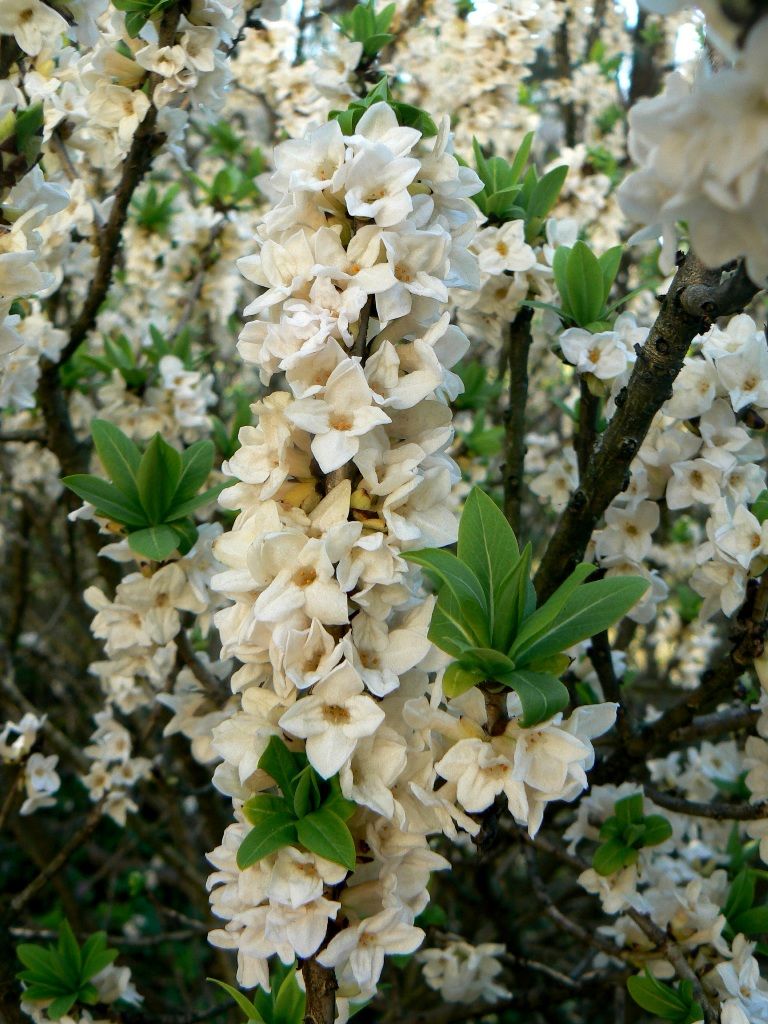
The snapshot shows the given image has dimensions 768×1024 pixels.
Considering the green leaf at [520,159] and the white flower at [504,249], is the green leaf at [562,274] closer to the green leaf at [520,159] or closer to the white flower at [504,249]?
the white flower at [504,249]

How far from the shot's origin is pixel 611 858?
135cm

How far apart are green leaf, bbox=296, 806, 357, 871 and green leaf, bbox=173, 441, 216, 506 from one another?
569mm

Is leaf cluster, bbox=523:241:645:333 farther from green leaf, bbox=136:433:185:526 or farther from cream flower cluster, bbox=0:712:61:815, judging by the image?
cream flower cluster, bbox=0:712:61:815

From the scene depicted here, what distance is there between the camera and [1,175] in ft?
4.21

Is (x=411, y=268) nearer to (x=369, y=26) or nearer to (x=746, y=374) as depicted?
(x=746, y=374)

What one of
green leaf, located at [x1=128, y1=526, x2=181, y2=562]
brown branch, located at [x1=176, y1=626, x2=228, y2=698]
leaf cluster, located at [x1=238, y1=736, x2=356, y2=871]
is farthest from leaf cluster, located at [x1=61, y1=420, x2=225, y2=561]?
leaf cluster, located at [x1=238, y1=736, x2=356, y2=871]

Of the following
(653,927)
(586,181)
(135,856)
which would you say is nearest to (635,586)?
(653,927)

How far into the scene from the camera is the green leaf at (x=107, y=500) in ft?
4.00

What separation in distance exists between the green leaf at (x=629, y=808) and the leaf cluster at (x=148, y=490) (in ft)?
2.54

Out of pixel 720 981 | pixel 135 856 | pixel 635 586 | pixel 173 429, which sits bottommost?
pixel 135 856

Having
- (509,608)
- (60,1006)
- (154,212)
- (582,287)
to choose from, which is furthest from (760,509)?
(154,212)

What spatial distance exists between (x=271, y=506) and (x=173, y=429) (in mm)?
1070

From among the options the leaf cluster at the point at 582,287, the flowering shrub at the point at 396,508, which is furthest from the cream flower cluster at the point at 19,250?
the leaf cluster at the point at 582,287

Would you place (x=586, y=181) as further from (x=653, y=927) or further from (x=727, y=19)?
(x=727, y=19)
